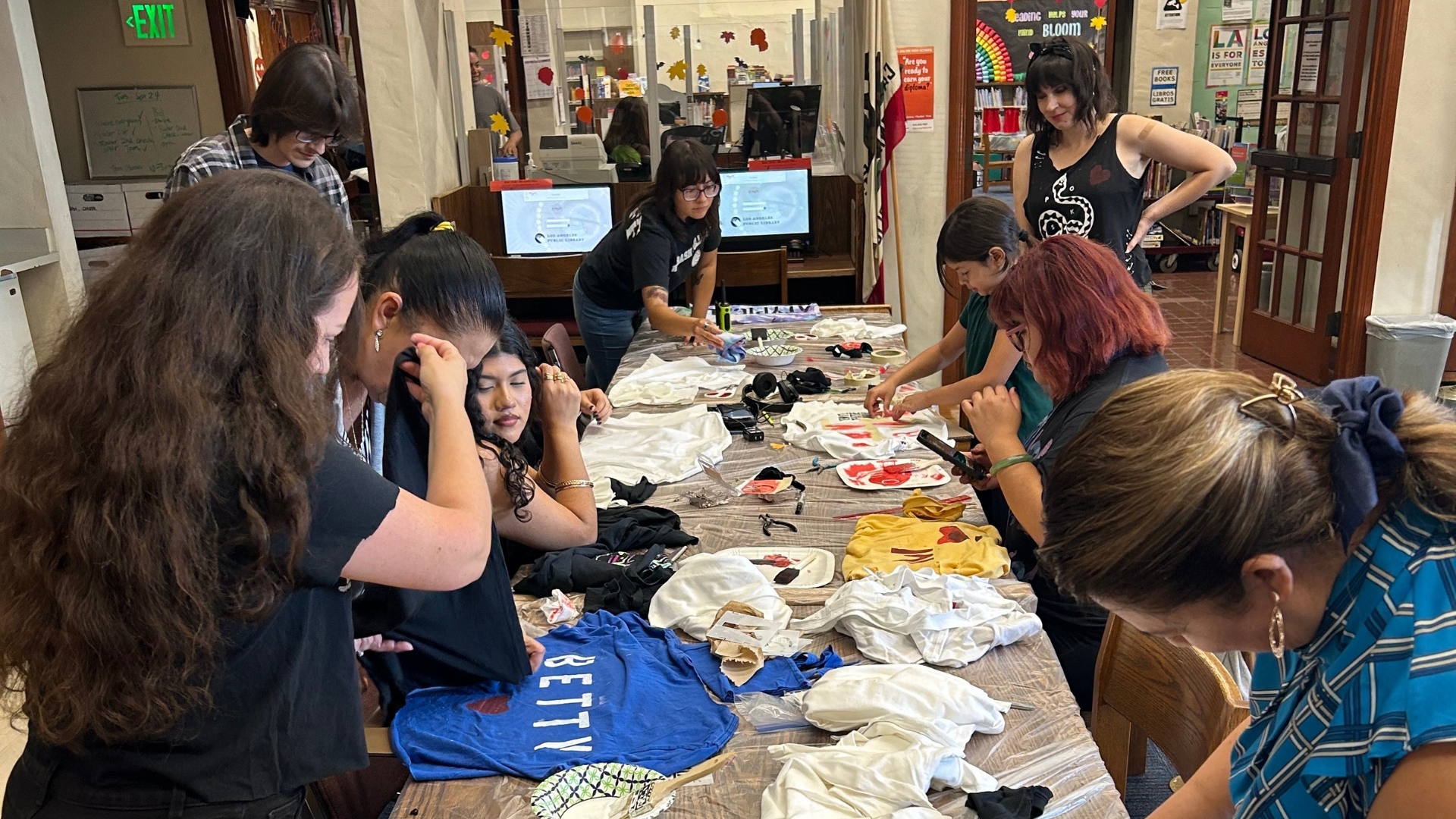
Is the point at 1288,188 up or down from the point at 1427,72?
down

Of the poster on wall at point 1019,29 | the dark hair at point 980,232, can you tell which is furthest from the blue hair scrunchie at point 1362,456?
the poster on wall at point 1019,29

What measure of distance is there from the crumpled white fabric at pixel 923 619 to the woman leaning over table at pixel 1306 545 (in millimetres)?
723

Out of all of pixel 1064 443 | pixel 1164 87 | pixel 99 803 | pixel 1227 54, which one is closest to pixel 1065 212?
pixel 1064 443

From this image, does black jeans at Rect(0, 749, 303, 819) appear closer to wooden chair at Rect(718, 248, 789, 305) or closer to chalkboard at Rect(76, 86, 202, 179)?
wooden chair at Rect(718, 248, 789, 305)


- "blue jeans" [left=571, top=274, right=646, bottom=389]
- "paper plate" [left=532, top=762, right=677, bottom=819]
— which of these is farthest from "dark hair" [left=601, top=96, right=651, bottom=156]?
"paper plate" [left=532, top=762, right=677, bottom=819]

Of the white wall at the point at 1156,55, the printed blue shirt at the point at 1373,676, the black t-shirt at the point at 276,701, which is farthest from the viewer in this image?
the white wall at the point at 1156,55

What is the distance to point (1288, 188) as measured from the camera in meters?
5.71

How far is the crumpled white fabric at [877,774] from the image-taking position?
1.30m

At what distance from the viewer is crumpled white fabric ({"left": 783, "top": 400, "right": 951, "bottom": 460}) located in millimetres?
2664

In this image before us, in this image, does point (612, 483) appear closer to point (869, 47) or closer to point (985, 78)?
point (869, 47)

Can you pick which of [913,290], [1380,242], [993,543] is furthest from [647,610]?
[1380,242]

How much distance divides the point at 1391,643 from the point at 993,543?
121cm

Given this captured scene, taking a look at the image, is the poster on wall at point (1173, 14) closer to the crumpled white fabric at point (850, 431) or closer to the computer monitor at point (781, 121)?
the computer monitor at point (781, 121)

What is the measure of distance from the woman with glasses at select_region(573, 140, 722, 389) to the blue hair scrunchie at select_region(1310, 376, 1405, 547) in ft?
9.30
